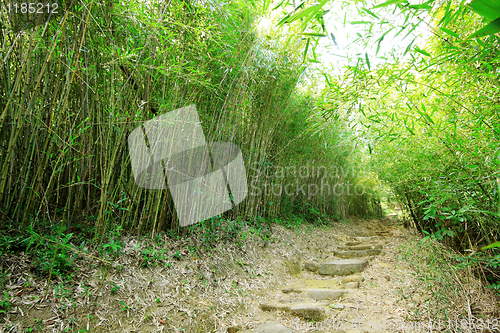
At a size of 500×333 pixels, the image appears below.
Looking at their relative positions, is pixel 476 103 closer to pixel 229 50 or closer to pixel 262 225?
pixel 229 50

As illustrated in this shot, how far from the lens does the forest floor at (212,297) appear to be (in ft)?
4.50

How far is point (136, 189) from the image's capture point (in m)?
2.02

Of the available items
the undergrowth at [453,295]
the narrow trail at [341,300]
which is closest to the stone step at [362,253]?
the narrow trail at [341,300]

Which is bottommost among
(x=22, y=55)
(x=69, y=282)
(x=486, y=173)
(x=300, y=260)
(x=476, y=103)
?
(x=300, y=260)

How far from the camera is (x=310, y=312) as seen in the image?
1.99 m

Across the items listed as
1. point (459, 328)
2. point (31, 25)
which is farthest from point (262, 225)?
point (31, 25)

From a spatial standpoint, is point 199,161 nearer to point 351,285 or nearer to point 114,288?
point 114,288

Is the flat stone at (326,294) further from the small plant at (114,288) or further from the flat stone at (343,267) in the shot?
the small plant at (114,288)

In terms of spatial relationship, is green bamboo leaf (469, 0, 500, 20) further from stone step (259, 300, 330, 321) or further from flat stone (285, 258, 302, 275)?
flat stone (285, 258, 302, 275)

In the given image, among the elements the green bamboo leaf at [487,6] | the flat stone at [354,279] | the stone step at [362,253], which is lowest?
the stone step at [362,253]

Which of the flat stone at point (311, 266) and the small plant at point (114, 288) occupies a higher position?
the small plant at point (114, 288)

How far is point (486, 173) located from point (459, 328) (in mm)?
975

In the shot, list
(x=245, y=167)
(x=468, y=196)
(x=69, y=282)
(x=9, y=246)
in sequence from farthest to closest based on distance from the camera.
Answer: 1. (x=245, y=167)
2. (x=468, y=196)
3. (x=69, y=282)
4. (x=9, y=246)

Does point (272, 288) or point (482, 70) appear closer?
point (482, 70)
